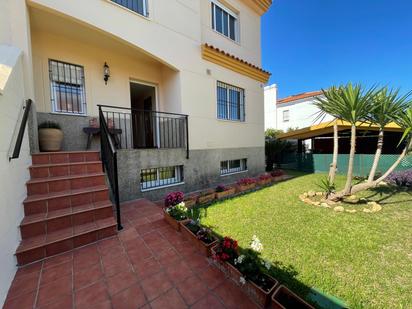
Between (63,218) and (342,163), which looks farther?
(342,163)

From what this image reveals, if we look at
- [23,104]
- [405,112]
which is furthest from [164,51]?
[405,112]

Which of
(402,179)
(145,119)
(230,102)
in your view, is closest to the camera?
(402,179)

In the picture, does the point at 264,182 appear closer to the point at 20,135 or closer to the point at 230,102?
the point at 230,102

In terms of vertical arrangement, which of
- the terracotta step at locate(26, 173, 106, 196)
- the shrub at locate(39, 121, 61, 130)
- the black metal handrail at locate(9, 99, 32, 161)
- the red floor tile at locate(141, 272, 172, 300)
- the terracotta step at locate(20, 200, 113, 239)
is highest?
the shrub at locate(39, 121, 61, 130)

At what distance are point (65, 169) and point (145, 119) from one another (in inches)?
147

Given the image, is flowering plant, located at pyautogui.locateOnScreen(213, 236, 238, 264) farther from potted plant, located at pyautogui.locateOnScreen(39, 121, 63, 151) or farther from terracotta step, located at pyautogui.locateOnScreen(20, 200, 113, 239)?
potted plant, located at pyautogui.locateOnScreen(39, 121, 63, 151)

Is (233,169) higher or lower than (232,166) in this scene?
lower

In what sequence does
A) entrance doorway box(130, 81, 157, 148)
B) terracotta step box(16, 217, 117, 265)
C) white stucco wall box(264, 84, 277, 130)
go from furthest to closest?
white stucco wall box(264, 84, 277, 130)
entrance doorway box(130, 81, 157, 148)
terracotta step box(16, 217, 117, 265)

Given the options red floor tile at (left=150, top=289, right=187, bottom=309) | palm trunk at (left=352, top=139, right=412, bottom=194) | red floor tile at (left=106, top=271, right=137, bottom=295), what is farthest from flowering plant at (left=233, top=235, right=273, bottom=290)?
palm trunk at (left=352, top=139, right=412, bottom=194)

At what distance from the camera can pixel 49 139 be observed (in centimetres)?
419

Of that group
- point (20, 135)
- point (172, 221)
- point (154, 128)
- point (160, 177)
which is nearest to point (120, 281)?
point (172, 221)

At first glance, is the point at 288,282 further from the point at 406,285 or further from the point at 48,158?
the point at 48,158

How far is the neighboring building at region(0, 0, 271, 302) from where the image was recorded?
3371mm

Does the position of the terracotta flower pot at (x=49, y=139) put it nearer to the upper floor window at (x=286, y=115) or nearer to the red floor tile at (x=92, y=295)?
the red floor tile at (x=92, y=295)
